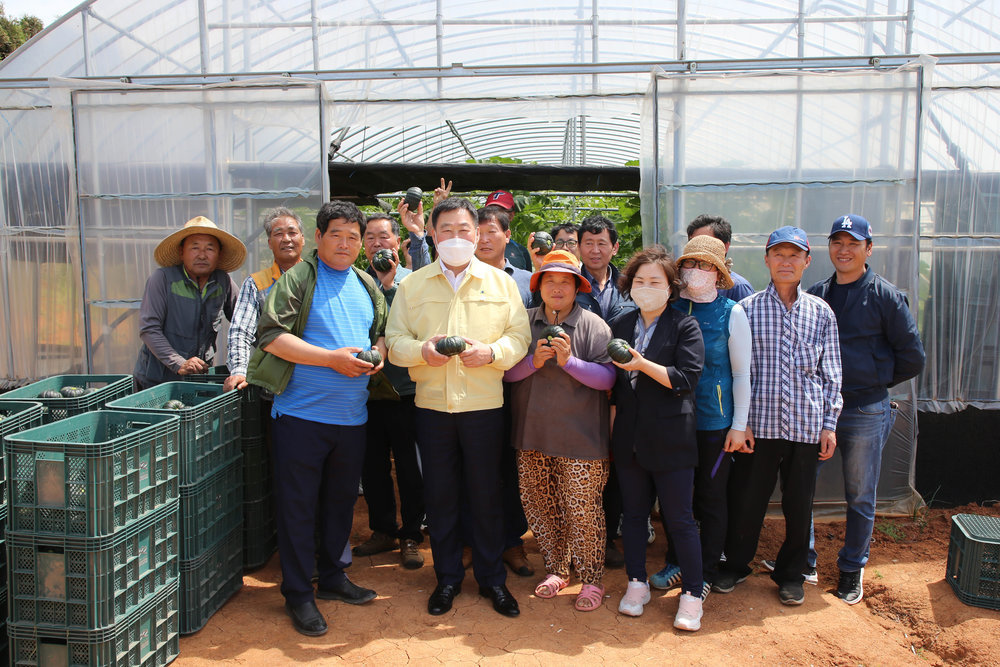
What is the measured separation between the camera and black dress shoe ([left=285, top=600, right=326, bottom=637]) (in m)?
3.26

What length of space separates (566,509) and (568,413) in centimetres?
56

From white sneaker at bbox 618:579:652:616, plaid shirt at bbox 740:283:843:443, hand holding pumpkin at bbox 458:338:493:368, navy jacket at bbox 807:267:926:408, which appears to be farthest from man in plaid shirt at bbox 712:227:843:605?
hand holding pumpkin at bbox 458:338:493:368

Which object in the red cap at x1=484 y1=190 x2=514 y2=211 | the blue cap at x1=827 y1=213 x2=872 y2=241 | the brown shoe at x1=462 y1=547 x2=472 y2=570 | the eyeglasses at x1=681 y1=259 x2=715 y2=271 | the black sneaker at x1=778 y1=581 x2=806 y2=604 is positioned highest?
the red cap at x1=484 y1=190 x2=514 y2=211

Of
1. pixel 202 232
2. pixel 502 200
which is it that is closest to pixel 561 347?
pixel 502 200

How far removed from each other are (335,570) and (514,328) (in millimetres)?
1576

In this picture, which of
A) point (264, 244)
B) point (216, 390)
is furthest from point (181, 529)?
point (264, 244)

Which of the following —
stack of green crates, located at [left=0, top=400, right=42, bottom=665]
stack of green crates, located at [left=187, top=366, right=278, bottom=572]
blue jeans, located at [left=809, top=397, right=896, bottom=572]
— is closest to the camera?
stack of green crates, located at [left=0, top=400, right=42, bottom=665]

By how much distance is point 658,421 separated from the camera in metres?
3.30

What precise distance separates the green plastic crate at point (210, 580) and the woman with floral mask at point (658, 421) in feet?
6.73

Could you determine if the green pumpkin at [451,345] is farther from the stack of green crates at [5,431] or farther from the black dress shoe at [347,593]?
the stack of green crates at [5,431]

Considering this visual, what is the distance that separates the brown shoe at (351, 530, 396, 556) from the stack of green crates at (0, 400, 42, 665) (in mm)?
1818

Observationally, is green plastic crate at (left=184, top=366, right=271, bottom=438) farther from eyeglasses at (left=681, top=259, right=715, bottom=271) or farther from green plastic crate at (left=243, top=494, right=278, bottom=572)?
eyeglasses at (left=681, top=259, right=715, bottom=271)

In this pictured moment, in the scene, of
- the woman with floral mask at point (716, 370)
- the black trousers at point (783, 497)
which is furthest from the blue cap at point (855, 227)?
the black trousers at point (783, 497)

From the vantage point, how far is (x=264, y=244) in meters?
5.05
